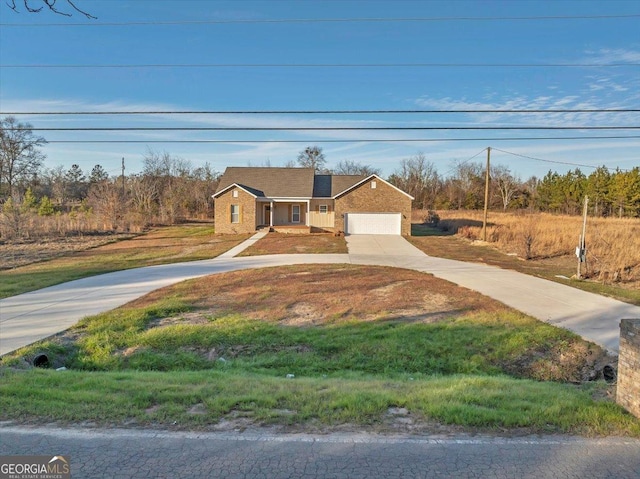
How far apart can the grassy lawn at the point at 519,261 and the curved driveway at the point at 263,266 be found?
84 cm

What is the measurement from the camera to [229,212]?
3017 cm

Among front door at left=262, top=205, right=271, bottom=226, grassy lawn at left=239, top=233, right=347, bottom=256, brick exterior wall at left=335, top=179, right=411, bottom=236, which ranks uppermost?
brick exterior wall at left=335, top=179, right=411, bottom=236

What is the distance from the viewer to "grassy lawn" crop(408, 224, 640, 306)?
1156cm

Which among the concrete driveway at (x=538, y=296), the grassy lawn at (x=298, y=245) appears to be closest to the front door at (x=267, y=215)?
the grassy lawn at (x=298, y=245)

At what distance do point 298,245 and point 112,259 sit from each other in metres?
9.97

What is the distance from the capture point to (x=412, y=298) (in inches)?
398

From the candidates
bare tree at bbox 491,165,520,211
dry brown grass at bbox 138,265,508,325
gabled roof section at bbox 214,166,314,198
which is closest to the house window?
gabled roof section at bbox 214,166,314,198

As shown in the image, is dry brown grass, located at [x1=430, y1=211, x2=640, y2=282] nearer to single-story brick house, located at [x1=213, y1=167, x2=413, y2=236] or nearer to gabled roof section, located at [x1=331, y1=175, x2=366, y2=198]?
single-story brick house, located at [x1=213, y1=167, x2=413, y2=236]

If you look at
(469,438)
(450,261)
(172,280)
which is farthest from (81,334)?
(450,261)

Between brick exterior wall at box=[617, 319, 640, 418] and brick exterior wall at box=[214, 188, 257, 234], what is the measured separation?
27.9m

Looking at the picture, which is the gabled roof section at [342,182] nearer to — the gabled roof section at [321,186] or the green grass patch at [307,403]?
the gabled roof section at [321,186]

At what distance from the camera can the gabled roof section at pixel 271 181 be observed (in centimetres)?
3111

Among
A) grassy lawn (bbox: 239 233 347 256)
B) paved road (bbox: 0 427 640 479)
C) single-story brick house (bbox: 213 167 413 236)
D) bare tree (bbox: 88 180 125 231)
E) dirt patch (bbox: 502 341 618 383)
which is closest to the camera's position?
paved road (bbox: 0 427 640 479)

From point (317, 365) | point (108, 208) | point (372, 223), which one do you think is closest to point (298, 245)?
point (372, 223)
